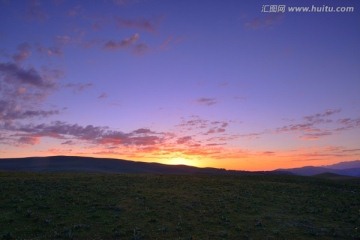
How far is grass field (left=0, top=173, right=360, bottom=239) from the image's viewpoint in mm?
27125

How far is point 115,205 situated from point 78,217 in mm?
5333

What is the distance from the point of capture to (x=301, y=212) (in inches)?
1442

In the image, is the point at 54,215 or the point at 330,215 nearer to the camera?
the point at 54,215

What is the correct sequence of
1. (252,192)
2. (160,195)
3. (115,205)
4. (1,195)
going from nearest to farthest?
(115,205) → (1,195) → (160,195) → (252,192)

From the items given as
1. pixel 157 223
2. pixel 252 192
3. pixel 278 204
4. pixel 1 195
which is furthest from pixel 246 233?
pixel 1 195

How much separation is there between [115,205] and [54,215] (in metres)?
6.66

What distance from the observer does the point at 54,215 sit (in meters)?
30.8

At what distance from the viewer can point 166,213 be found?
33.2 m

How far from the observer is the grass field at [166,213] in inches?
1068

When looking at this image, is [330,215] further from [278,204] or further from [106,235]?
[106,235]

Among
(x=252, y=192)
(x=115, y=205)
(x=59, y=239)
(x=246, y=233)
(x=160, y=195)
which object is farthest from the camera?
(x=252, y=192)

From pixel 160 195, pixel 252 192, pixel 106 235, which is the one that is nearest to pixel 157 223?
pixel 106 235

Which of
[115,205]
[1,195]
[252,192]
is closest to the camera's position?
[115,205]

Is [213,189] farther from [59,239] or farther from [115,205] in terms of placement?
[59,239]
